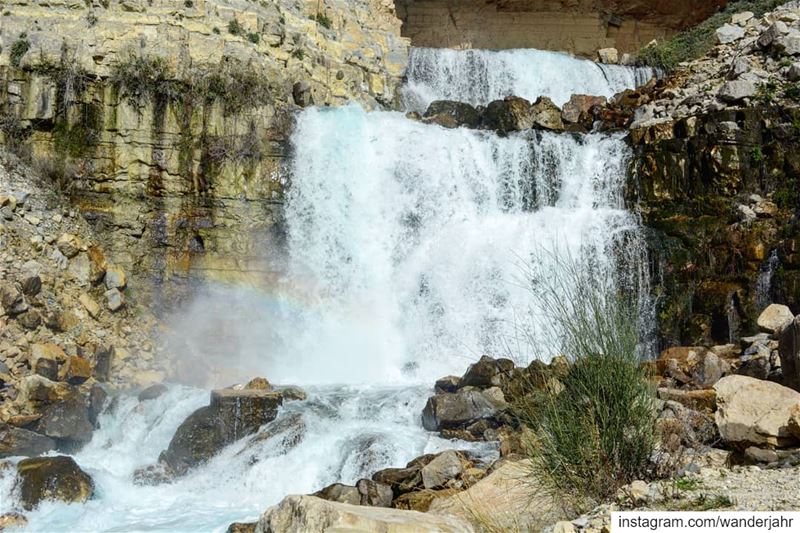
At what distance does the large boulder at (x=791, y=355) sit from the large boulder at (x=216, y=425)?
6.92 meters

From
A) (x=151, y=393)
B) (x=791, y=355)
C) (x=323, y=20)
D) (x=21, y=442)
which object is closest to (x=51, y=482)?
(x=21, y=442)

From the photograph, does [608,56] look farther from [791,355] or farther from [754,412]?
[754,412]

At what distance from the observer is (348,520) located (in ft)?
21.7

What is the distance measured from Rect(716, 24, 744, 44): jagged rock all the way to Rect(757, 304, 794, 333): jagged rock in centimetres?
1251

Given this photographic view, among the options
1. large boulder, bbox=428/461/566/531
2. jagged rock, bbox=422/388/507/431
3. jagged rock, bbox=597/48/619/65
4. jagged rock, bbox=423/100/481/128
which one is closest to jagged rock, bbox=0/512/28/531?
large boulder, bbox=428/461/566/531

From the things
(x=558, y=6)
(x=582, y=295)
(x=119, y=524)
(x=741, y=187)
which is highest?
(x=558, y=6)

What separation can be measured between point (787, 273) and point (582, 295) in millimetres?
10606

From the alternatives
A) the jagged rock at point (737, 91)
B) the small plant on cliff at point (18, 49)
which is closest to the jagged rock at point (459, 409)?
the jagged rock at point (737, 91)

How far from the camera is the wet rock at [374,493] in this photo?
945 centimetres

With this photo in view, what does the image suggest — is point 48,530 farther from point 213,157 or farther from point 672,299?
point 672,299

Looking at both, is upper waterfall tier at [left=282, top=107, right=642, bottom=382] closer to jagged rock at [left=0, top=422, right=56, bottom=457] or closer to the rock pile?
the rock pile

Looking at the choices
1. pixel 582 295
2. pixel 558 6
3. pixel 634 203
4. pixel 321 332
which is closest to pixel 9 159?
pixel 321 332

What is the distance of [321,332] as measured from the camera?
712 inches

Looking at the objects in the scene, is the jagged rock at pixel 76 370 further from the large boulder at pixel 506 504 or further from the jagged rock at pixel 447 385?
the large boulder at pixel 506 504
